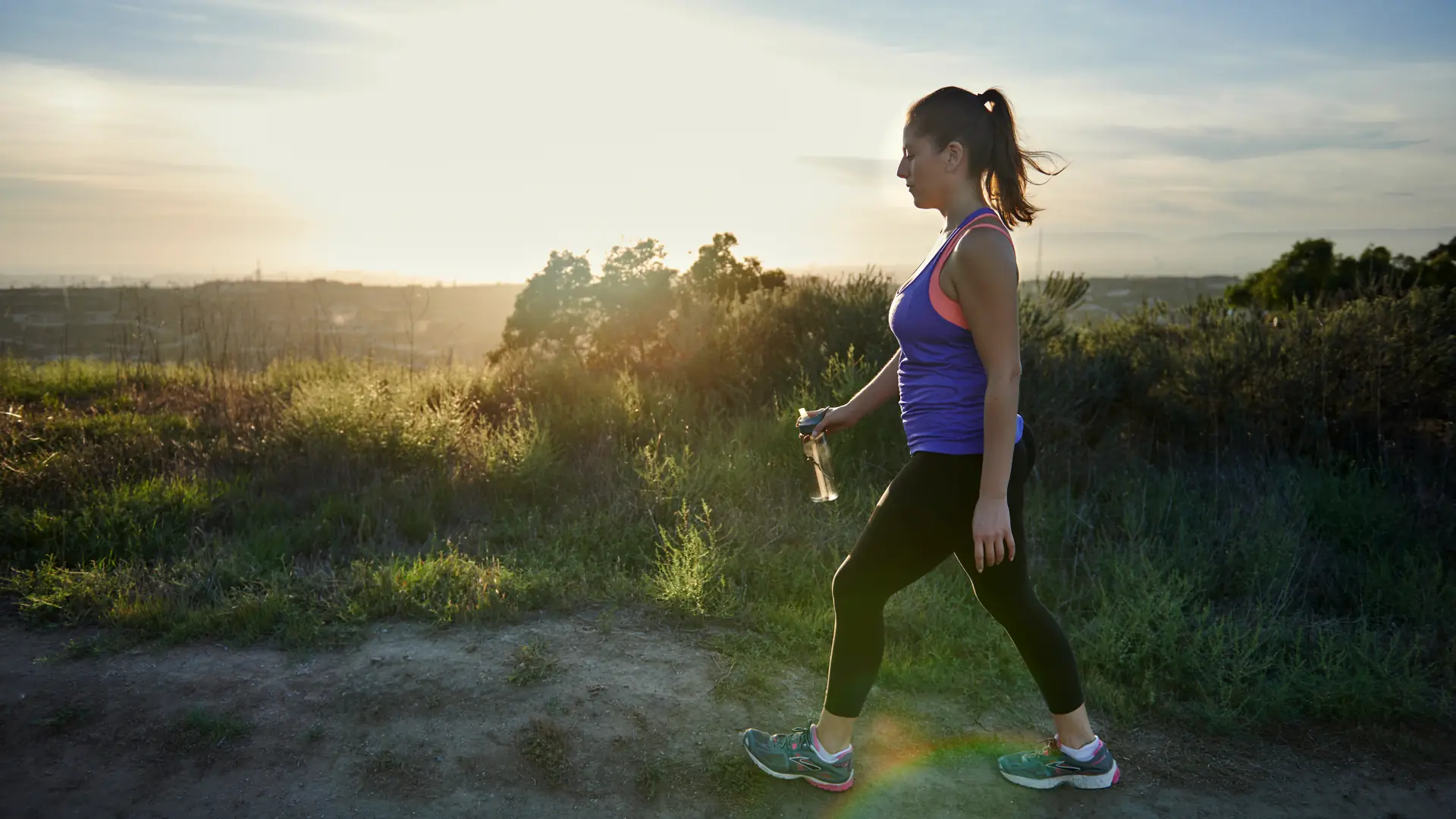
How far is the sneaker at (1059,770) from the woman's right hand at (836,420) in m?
1.35

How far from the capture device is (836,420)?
3.25 m

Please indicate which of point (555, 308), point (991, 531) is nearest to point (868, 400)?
point (991, 531)

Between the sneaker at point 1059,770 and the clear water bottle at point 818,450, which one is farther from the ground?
the clear water bottle at point 818,450

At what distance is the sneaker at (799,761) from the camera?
316 cm

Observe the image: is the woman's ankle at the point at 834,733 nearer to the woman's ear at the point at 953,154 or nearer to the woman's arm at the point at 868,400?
the woman's arm at the point at 868,400

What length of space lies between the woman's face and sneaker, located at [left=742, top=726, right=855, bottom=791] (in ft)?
6.10

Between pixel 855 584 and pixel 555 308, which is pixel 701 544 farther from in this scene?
pixel 555 308

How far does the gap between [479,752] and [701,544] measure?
1745 millimetres

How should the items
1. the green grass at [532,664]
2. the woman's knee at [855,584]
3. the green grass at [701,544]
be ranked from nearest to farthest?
the woman's knee at [855,584] < the green grass at [532,664] < the green grass at [701,544]

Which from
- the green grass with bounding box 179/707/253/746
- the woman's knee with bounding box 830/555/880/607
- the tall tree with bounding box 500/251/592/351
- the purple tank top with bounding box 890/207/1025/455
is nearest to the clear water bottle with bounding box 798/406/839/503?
the woman's knee with bounding box 830/555/880/607

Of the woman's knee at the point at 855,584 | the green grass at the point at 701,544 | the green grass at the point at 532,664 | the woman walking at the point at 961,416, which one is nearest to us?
the woman walking at the point at 961,416

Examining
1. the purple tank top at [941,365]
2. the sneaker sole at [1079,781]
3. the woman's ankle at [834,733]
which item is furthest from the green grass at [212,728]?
the sneaker sole at [1079,781]

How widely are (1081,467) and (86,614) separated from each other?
6290 mm

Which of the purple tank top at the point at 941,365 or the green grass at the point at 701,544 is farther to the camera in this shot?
the green grass at the point at 701,544
